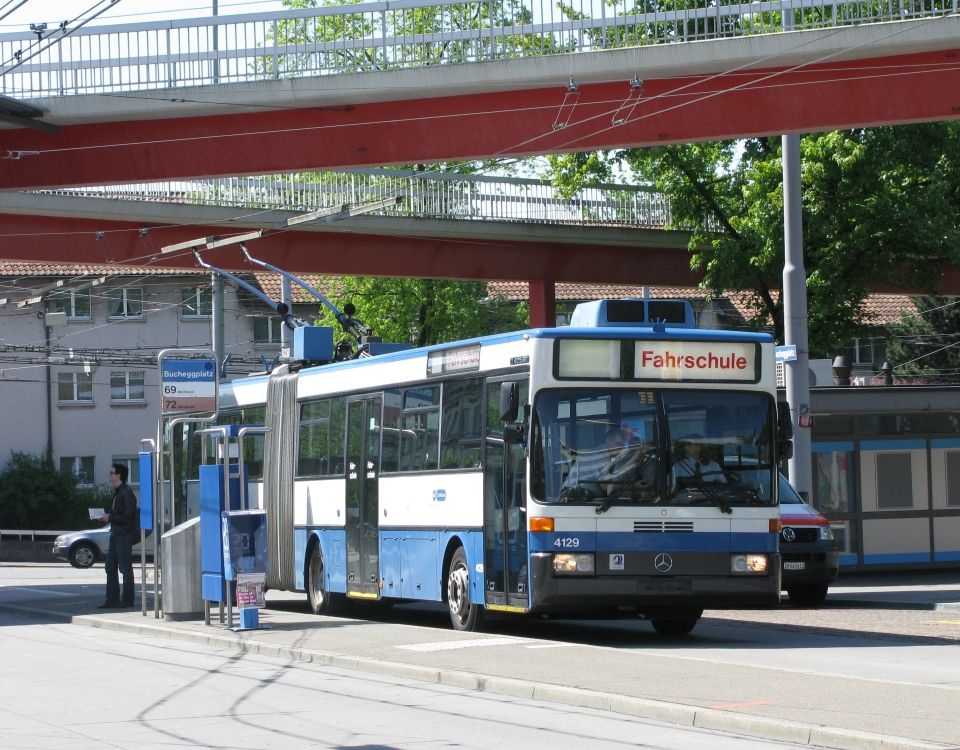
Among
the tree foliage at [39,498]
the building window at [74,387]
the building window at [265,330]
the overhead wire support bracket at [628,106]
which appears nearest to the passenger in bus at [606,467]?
the overhead wire support bracket at [628,106]

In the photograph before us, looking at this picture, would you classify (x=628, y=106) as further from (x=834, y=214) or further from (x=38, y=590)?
(x=38, y=590)

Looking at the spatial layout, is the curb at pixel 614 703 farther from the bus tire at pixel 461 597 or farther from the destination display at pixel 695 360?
the destination display at pixel 695 360

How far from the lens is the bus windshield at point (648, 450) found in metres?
14.5

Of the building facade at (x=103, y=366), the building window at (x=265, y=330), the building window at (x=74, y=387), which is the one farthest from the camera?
the building window at (x=265, y=330)

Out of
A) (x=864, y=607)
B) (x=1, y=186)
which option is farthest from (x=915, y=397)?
(x=1, y=186)

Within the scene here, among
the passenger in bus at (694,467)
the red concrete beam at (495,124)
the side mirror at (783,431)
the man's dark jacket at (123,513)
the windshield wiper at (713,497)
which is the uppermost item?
the red concrete beam at (495,124)

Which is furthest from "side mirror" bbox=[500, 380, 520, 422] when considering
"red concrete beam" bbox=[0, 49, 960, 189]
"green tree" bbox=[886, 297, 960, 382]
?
"green tree" bbox=[886, 297, 960, 382]

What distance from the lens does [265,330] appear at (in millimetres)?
67125

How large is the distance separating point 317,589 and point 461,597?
178 inches

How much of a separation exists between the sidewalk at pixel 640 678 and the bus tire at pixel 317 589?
55.3 inches

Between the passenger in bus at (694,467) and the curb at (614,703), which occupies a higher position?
the passenger in bus at (694,467)

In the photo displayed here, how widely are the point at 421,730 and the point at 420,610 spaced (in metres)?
12.3

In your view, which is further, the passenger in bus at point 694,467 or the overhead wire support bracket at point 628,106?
the overhead wire support bracket at point 628,106

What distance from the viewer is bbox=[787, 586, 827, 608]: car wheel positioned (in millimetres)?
21078
